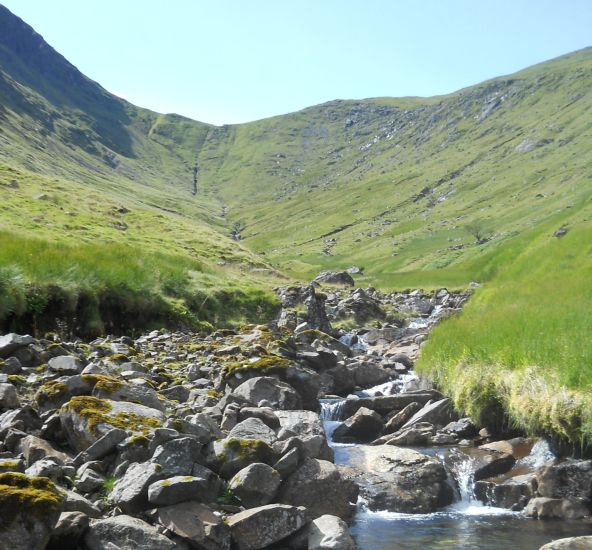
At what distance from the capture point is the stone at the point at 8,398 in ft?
40.8

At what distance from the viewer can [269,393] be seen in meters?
18.4

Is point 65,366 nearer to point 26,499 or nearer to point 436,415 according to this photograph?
point 26,499

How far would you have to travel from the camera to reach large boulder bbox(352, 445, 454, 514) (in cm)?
1441

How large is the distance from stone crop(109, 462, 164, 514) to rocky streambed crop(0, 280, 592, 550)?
0.09 ft

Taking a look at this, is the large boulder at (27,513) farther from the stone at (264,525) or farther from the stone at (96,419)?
the stone at (264,525)

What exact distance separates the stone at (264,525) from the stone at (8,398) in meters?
5.63

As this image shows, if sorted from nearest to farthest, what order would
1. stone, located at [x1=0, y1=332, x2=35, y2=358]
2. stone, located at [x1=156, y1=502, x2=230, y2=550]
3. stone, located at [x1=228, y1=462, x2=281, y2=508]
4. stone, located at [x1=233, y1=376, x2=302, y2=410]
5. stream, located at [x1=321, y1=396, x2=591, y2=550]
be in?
stone, located at [x1=156, y1=502, x2=230, y2=550]
stone, located at [x1=228, y1=462, x2=281, y2=508]
stream, located at [x1=321, y1=396, x2=591, y2=550]
stone, located at [x1=0, y1=332, x2=35, y2=358]
stone, located at [x1=233, y1=376, x2=302, y2=410]

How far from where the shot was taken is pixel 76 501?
9125 millimetres

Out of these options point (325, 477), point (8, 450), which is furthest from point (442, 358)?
point (8, 450)

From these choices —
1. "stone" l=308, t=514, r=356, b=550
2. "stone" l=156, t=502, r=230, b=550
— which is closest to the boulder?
"stone" l=308, t=514, r=356, b=550

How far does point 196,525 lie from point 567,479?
9365 millimetres

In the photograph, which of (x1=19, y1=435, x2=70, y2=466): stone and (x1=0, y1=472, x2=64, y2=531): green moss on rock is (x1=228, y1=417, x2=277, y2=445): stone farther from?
(x1=0, y1=472, x2=64, y2=531): green moss on rock

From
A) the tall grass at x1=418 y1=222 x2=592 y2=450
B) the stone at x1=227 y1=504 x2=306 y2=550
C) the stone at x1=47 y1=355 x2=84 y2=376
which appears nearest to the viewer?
the stone at x1=227 y1=504 x2=306 y2=550

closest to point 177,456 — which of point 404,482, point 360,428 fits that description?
point 404,482
